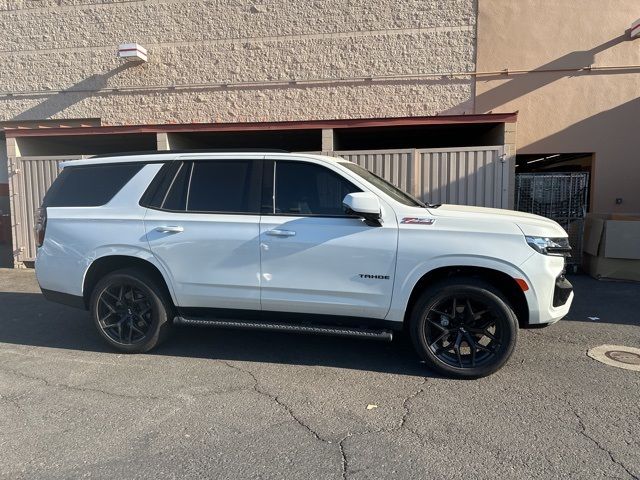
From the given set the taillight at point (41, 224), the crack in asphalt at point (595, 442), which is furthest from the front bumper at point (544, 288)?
the taillight at point (41, 224)

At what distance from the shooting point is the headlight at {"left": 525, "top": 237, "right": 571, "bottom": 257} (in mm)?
3988

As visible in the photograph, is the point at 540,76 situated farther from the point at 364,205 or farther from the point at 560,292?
the point at 364,205

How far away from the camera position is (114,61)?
1159 centimetres

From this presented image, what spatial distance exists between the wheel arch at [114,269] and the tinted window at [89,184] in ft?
1.98

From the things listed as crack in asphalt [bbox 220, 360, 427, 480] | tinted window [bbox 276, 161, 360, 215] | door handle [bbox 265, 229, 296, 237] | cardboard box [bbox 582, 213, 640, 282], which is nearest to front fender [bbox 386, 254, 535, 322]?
crack in asphalt [bbox 220, 360, 427, 480]

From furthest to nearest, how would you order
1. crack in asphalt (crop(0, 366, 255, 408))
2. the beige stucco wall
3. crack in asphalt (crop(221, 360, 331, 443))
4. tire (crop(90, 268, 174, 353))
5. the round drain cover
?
the beige stucco wall
tire (crop(90, 268, 174, 353))
the round drain cover
crack in asphalt (crop(0, 366, 255, 408))
crack in asphalt (crop(221, 360, 331, 443))

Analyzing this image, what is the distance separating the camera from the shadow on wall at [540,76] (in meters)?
9.94

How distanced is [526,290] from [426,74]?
7.71 m

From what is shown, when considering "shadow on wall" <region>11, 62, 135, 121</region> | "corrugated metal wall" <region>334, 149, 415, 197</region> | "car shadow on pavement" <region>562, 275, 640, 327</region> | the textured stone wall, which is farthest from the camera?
"shadow on wall" <region>11, 62, 135, 121</region>

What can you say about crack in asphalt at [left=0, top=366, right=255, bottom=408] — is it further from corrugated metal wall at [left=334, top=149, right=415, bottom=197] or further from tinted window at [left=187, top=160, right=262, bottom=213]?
corrugated metal wall at [left=334, top=149, right=415, bottom=197]

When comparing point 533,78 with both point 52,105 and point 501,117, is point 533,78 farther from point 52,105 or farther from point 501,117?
point 52,105

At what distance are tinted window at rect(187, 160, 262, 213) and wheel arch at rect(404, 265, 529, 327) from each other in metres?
1.70

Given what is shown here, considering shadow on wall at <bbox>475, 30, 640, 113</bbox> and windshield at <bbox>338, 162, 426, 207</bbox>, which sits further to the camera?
shadow on wall at <bbox>475, 30, 640, 113</bbox>

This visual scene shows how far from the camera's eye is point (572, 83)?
10.1m
